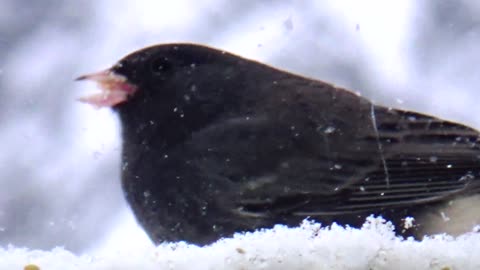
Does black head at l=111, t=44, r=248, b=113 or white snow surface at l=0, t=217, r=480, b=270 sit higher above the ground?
black head at l=111, t=44, r=248, b=113

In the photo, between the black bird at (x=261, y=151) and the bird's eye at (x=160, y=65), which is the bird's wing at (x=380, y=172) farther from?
the bird's eye at (x=160, y=65)

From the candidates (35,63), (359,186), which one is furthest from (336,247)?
(35,63)

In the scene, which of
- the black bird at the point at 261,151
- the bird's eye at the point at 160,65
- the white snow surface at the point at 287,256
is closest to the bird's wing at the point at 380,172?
the black bird at the point at 261,151

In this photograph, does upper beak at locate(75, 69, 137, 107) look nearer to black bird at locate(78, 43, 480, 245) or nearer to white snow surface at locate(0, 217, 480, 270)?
black bird at locate(78, 43, 480, 245)

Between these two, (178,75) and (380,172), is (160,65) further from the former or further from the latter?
(380,172)

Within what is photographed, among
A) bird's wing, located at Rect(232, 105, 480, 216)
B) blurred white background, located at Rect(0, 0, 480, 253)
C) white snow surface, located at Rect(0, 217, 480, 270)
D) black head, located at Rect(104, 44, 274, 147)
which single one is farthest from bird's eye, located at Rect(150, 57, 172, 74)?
white snow surface, located at Rect(0, 217, 480, 270)
